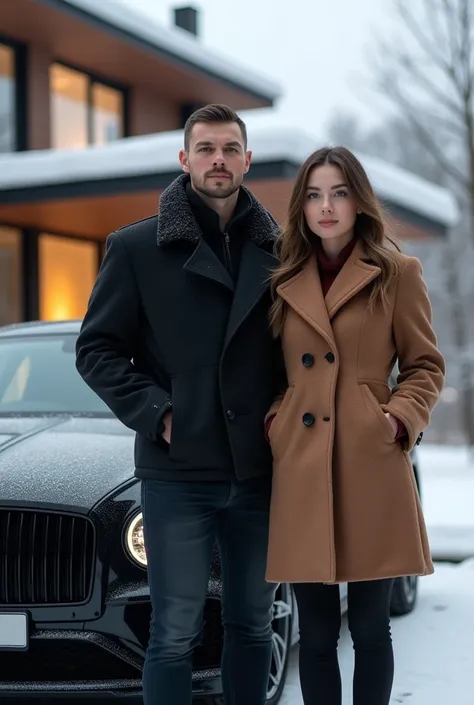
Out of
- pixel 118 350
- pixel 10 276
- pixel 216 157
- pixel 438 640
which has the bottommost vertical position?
pixel 438 640

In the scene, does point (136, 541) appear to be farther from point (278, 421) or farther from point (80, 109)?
point (80, 109)

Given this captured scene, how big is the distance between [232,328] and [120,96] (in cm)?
1479

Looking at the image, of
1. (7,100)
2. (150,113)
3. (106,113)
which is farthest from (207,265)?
(150,113)

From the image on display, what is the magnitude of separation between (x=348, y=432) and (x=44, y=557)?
45.8 inches

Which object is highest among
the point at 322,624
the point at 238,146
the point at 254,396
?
the point at 238,146

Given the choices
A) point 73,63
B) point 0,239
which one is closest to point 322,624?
point 0,239

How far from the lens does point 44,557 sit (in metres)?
3.32

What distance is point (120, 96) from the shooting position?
1689 centimetres

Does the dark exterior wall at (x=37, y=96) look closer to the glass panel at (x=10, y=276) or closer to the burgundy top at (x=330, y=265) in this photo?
the glass panel at (x=10, y=276)

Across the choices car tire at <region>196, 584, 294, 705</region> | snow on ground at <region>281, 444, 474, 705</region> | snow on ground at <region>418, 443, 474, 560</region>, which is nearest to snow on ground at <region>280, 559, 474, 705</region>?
snow on ground at <region>281, 444, 474, 705</region>

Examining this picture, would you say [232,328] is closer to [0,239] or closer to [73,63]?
[0,239]

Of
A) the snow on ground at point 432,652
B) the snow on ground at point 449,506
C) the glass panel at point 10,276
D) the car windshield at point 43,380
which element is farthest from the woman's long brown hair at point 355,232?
the glass panel at point 10,276

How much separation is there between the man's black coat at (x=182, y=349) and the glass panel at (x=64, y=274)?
37.6 feet

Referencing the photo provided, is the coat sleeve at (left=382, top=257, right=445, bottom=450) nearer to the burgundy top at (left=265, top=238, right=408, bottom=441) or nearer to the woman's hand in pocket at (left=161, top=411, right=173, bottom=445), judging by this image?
the burgundy top at (left=265, top=238, right=408, bottom=441)
